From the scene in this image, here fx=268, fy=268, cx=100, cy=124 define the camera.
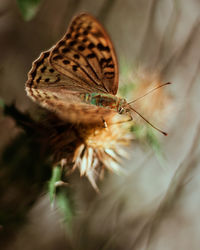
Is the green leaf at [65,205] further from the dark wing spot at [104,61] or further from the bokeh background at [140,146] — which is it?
the bokeh background at [140,146]

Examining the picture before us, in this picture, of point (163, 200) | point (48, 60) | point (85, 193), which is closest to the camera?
point (48, 60)

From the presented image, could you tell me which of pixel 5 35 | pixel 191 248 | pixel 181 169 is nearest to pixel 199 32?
pixel 181 169

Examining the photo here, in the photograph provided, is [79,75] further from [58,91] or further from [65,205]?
[65,205]

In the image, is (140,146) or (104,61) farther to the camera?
(140,146)

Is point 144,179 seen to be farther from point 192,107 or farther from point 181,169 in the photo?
point 192,107

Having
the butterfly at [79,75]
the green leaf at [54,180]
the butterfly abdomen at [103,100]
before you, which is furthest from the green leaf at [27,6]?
the green leaf at [54,180]

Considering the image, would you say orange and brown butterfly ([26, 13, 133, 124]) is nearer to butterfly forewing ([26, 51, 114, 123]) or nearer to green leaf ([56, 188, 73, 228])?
butterfly forewing ([26, 51, 114, 123])

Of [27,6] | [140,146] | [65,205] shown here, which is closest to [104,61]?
[27,6]
